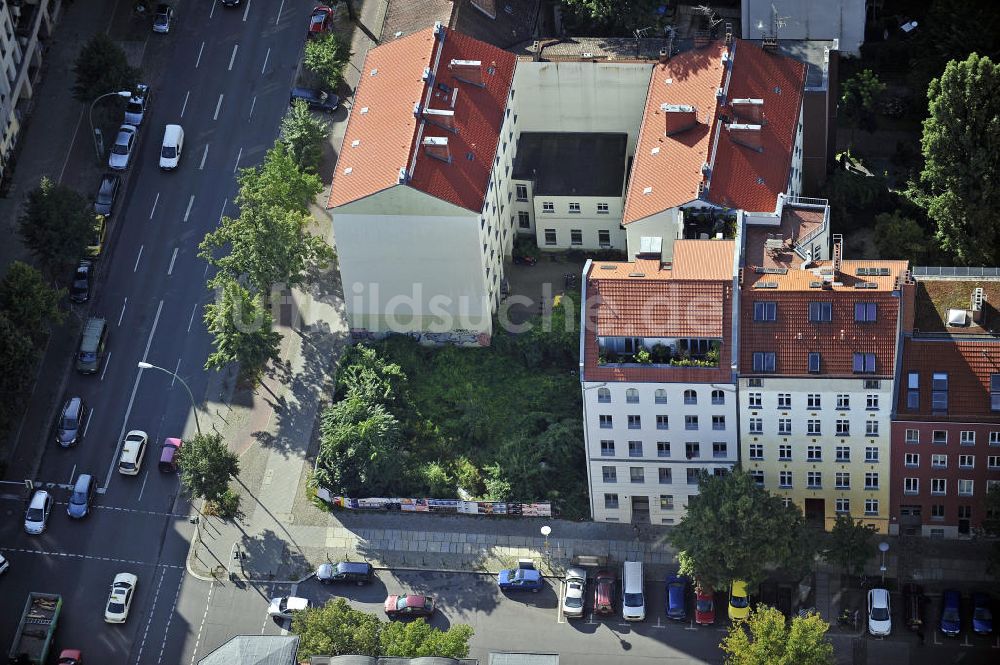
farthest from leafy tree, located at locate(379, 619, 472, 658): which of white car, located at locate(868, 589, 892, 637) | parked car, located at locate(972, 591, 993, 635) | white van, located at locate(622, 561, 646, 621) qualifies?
parked car, located at locate(972, 591, 993, 635)

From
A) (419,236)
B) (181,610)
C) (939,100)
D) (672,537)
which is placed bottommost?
(181,610)

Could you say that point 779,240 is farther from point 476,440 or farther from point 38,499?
point 38,499

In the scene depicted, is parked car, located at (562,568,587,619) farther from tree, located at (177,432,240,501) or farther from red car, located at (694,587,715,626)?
tree, located at (177,432,240,501)

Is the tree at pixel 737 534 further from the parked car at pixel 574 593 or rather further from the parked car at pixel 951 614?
the parked car at pixel 951 614

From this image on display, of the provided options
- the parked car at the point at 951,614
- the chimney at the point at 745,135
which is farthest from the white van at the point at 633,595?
the chimney at the point at 745,135

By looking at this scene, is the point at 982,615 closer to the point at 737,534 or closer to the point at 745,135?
the point at 737,534

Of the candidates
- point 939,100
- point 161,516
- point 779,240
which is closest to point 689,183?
point 779,240
